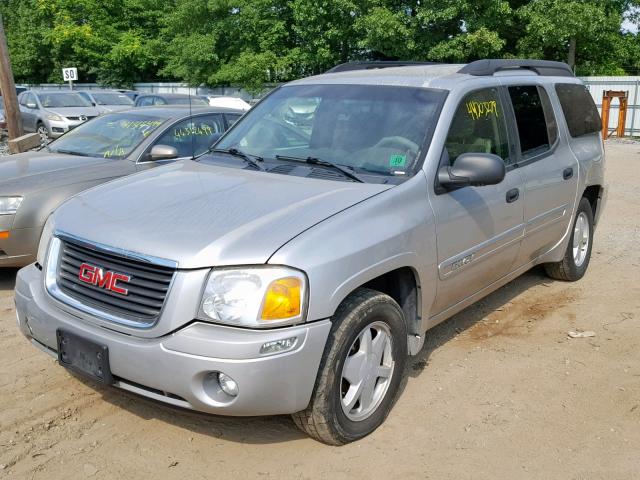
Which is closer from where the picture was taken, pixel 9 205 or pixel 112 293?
pixel 112 293

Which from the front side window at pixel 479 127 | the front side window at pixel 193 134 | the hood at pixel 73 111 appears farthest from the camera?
the hood at pixel 73 111

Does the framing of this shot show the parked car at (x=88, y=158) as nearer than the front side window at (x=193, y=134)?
Yes

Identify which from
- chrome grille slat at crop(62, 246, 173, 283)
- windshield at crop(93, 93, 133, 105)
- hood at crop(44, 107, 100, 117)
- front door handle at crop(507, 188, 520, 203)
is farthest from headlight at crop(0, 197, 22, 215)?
windshield at crop(93, 93, 133, 105)

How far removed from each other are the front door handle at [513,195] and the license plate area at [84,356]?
8.92 ft

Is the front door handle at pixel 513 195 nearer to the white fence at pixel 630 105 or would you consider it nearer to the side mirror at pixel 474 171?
the side mirror at pixel 474 171

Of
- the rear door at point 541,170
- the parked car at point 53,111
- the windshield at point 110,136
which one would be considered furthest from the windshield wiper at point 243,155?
the parked car at point 53,111

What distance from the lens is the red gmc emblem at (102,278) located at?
311cm

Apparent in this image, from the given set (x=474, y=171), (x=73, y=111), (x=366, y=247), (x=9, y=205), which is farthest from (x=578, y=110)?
(x=73, y=111)

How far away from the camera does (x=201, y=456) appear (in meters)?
3.29

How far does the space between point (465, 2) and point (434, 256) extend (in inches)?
954

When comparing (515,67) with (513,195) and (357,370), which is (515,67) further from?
(357,370)

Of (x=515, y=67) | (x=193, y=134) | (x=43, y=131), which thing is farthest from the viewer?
(x=43, y=131)

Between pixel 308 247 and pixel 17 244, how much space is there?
354 centimetres

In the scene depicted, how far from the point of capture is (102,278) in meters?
3.19
